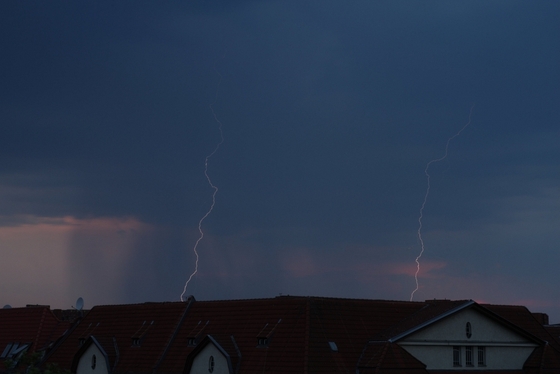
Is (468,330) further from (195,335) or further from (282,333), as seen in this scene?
(195,335)

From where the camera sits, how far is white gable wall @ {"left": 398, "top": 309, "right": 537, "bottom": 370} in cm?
6159

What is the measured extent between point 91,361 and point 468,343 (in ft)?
100

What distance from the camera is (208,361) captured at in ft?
203

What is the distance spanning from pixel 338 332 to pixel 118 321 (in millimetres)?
24552

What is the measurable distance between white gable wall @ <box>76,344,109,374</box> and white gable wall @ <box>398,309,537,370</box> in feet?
82.8

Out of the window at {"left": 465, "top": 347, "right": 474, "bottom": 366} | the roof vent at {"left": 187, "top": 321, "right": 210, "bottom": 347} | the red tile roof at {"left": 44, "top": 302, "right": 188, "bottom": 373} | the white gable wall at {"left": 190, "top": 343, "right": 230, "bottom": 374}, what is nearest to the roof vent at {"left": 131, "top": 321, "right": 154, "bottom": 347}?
the red tile roof at {"left": 44, "top": 302, "right": 188, "bottom": 373}

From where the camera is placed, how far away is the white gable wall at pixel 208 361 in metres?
60.8

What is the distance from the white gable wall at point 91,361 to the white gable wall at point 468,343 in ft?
82.8

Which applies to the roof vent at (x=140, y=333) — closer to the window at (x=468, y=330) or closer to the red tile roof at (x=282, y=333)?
the red tile roof at (x=282, y=333)

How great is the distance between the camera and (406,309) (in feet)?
221

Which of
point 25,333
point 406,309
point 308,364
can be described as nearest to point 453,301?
point 406,309

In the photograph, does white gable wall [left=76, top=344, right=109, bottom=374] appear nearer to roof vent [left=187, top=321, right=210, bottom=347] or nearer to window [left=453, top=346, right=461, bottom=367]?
roof vent [left=187, top=321, right=210, bottom=347]

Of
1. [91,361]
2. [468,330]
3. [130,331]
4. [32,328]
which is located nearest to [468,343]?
[468,330]

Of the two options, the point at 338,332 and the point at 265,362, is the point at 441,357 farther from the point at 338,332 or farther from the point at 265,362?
the point at 265,362
